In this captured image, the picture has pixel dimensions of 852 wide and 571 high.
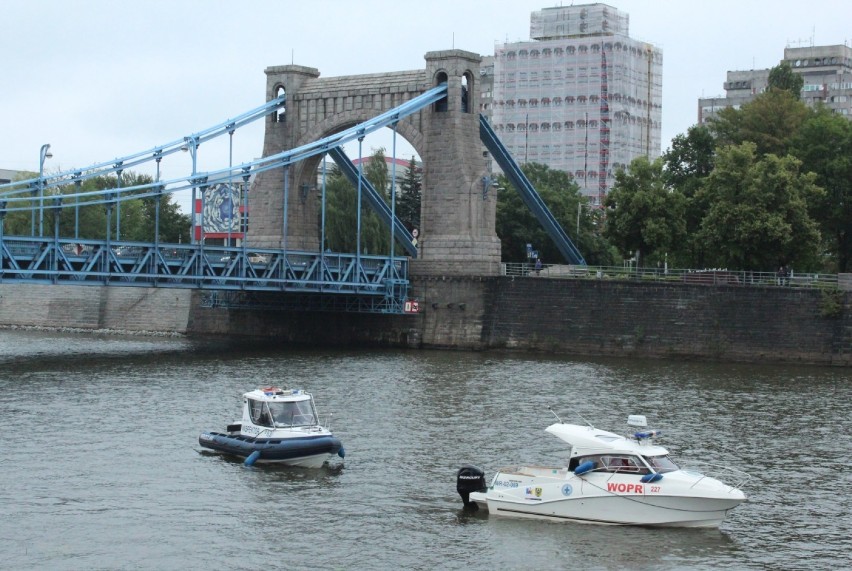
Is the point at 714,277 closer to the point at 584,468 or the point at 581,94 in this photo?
the point at 584,468

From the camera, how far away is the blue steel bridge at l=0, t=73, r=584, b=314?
63.4m

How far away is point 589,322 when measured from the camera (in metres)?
72.9

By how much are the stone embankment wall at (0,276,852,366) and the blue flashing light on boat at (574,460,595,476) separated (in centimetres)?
3824

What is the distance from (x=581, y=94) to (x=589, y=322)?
64210mm

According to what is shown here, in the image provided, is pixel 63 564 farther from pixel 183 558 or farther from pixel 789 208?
pixel 789 208

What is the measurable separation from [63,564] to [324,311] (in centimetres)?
5363

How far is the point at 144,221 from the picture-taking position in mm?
119125

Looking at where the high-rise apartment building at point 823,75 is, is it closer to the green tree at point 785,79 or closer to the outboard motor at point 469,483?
the green tree at point 785,79

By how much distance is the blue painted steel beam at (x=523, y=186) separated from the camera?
85125 millimetres

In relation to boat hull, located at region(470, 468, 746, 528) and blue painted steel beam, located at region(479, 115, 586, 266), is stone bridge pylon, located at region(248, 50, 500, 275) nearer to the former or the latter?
blue painted steel beam, located at region(479, 115, 586, 266)

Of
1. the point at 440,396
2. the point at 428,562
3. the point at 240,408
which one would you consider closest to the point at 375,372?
the point at 440,396

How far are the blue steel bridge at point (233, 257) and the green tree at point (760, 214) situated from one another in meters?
13.6

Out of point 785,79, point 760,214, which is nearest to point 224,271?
point 760,214

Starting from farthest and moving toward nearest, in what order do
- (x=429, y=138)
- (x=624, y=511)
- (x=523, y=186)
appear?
(x=523, y=186), (x=429, y=138), (x=624, y=511)
